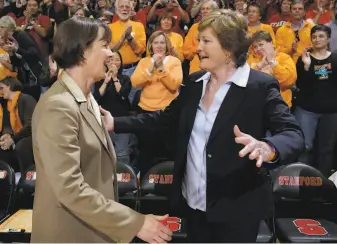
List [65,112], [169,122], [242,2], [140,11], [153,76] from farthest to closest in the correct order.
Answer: [140,11]
[242,2]
[153,76]
[169,122]
[65,112]

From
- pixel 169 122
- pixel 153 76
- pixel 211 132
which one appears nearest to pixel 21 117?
pixel 153 76

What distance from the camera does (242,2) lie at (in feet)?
18.9

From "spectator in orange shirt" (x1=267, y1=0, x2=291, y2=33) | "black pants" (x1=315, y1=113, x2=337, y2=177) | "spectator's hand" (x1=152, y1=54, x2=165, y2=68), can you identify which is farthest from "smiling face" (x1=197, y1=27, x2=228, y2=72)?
"spectator in orange shirt" (x1=267, y1=0, x2=291, y2=33)

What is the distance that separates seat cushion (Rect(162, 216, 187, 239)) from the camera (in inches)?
114

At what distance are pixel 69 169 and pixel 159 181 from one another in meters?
2.07

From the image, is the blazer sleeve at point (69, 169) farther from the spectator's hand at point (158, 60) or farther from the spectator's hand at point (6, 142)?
the spectator's hand at point (6, 142)

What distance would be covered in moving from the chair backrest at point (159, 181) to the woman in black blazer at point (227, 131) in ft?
4.85

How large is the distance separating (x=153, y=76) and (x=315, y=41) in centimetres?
167

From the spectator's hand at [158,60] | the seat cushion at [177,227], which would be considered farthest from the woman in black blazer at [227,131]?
the spectator's hand at [158,60]

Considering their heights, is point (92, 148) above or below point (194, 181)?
above

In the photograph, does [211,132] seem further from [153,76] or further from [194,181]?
[153,76]

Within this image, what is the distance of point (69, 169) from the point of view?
1.32 metres

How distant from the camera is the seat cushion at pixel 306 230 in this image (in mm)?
2818

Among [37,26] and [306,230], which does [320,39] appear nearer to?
[306,230]
